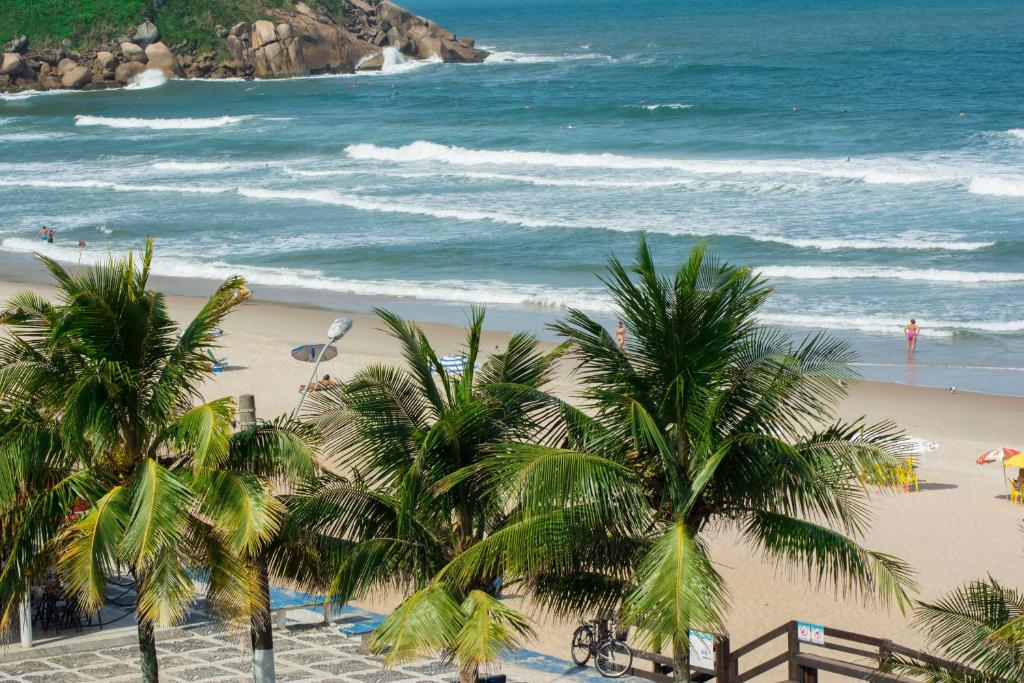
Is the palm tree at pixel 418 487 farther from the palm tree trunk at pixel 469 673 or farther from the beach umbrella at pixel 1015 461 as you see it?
the beach umbrella at pixel 1015 461

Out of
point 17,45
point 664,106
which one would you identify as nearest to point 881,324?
point 664,106

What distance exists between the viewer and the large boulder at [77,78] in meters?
82.4

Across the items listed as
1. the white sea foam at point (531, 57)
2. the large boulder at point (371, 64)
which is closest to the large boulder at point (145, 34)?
the large boulder at point (371, 64)

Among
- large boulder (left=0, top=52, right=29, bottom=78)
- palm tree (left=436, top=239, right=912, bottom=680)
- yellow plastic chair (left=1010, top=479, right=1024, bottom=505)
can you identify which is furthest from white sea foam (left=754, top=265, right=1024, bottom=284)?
large boulder (left=0, top=52, right=29, bottom=78)

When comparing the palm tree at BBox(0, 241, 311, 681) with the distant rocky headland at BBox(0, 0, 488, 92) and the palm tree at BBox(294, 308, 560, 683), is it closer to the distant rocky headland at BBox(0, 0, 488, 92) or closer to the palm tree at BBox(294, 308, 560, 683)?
→ the palm tree at BBox(294, 308, 560, 683)

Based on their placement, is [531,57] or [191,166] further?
[531,57]

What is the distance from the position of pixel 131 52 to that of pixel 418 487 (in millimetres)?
82581

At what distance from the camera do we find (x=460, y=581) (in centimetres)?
801

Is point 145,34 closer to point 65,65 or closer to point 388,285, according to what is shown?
point 65,65

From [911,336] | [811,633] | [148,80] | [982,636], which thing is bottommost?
[811,633]

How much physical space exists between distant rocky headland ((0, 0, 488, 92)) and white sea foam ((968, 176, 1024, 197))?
52.3 meters

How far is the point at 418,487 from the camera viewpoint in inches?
338

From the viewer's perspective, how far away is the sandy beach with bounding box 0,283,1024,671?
1440 centimetres

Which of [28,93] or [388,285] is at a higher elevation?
[28,93]
